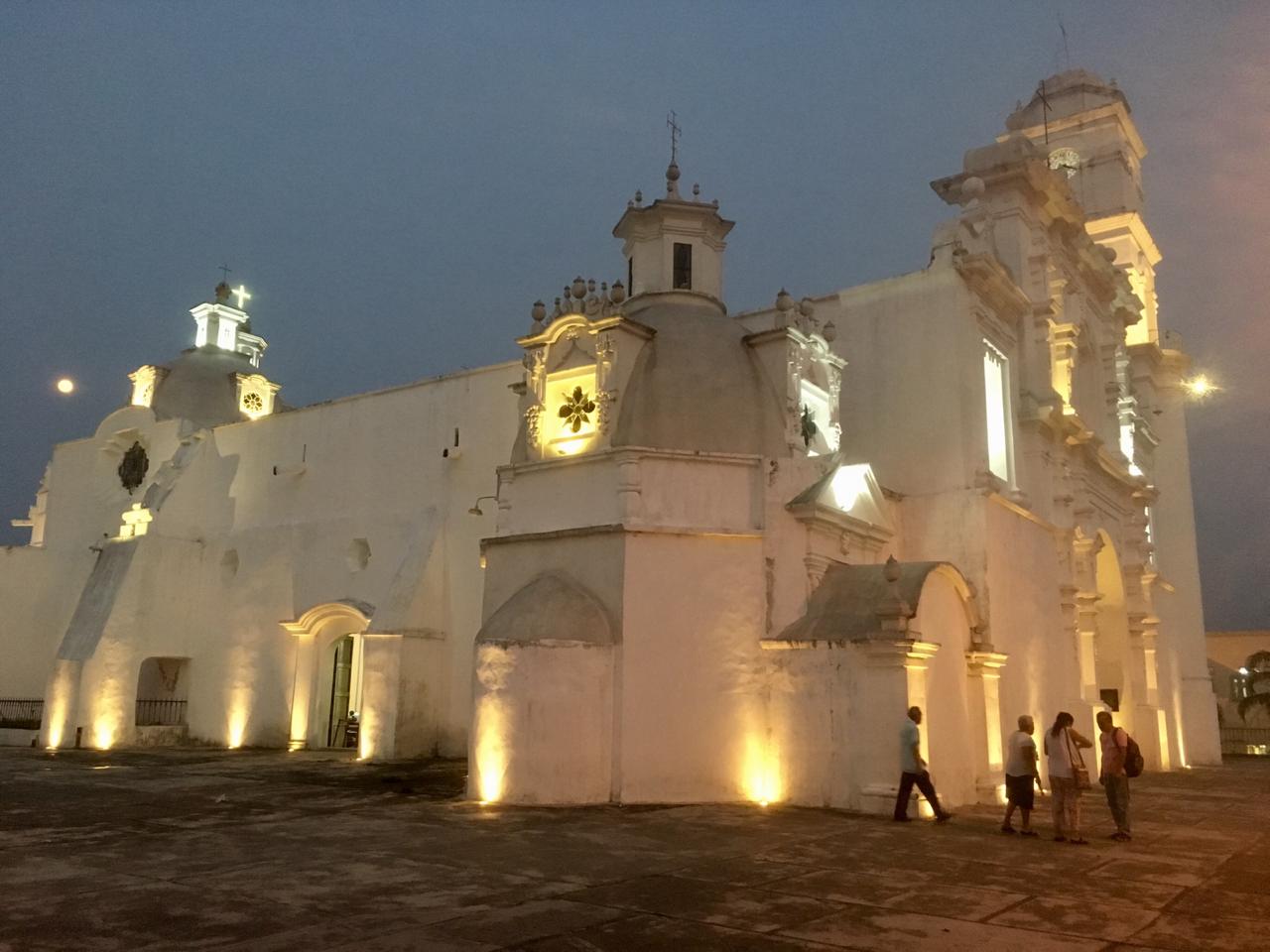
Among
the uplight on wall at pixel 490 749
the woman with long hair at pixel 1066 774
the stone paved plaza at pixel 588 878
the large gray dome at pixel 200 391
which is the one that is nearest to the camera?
the stone paved plaza at pixel 588 878

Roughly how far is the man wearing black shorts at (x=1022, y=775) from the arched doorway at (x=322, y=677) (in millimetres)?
16113

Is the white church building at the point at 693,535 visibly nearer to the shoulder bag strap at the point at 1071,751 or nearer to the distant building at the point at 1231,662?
the shoulder bag strap at the point at 1071,751

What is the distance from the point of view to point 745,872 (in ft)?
30.6

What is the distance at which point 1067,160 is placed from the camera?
3428 centimetres

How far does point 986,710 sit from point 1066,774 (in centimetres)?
514

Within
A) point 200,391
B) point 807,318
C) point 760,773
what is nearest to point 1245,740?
point 807,318

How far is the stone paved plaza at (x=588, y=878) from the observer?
23.0 ft

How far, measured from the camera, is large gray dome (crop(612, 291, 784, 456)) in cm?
1633

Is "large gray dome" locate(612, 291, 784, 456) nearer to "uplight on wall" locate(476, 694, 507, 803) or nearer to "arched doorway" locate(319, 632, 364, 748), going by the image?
"uplight on wall" locate(476, 694, 507, 803)

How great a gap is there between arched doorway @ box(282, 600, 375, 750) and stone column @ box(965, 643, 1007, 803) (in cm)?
1421

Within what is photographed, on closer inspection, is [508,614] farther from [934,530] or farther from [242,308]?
[242,308]

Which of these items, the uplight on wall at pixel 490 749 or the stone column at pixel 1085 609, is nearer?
the uplight on wall at pixel 490 749

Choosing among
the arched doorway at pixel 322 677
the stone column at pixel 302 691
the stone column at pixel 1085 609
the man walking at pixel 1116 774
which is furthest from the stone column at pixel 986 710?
the stone column at pixel 302 691

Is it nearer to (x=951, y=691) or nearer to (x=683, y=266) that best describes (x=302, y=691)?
(x=683, y=266)
